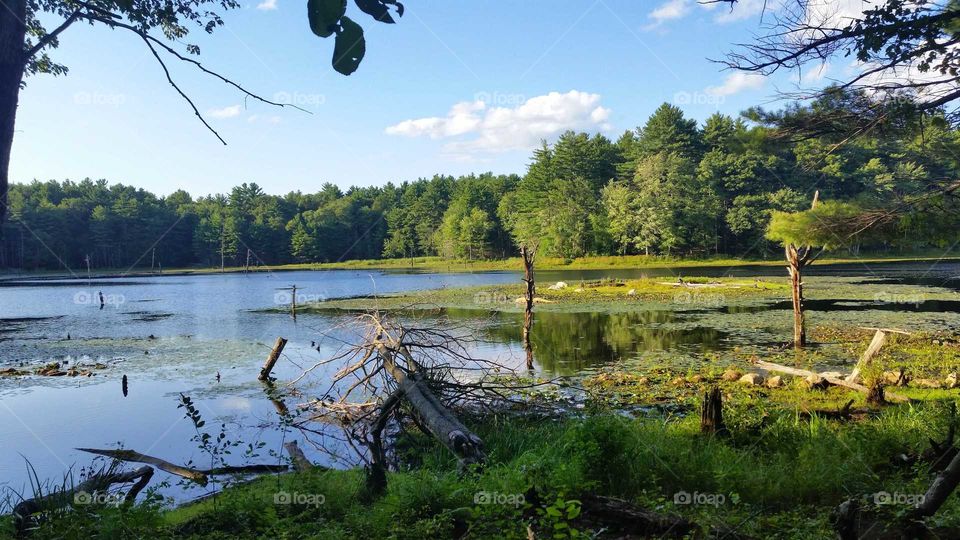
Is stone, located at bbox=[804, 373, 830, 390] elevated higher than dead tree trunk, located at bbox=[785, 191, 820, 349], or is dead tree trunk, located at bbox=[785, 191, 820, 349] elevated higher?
dead tree trunk, located at bbox=[785, 191, 820, 349]

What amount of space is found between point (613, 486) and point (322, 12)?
5.74 metres

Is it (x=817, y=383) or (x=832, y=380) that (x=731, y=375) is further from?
(x=832, y=380)

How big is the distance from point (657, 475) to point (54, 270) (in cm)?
10321

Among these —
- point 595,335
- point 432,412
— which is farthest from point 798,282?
point 432,412

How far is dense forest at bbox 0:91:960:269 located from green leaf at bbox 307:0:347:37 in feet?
128

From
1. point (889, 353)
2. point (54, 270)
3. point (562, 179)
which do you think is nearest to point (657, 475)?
point (889, 353)

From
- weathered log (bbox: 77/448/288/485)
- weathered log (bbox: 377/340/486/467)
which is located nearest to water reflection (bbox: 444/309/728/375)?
weathered log (bbox: 377/340/486/467)

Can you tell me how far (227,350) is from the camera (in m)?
21.8

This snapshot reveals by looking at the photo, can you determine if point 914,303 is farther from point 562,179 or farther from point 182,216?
point 182,216

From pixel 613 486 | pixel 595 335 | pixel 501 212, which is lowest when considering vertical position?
pixel 595 335

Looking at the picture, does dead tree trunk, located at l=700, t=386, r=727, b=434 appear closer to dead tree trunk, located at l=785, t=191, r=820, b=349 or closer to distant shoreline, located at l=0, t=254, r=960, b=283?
dead tree trunk, located at l=785, t=191, r=820, b=349

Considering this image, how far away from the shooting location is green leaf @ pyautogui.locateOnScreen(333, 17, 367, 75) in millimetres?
1509

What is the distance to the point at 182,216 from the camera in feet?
330

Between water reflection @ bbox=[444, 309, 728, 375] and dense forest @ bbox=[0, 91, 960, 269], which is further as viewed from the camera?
dense forest @ bbox=[0, 91, 960, 269]
